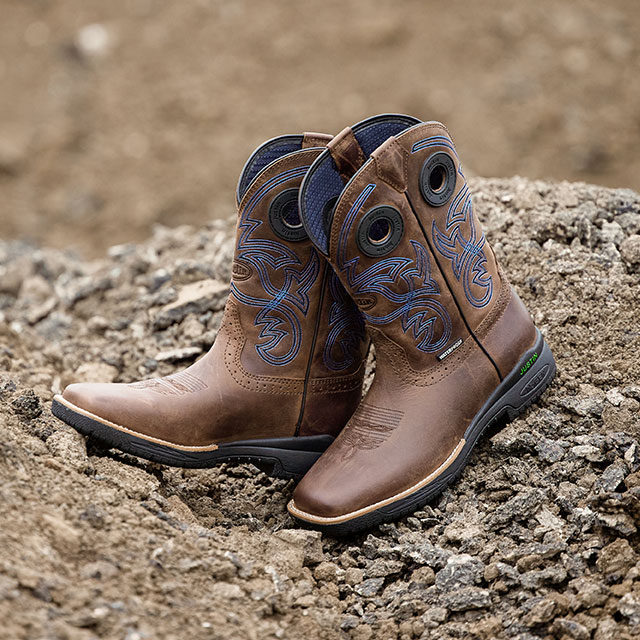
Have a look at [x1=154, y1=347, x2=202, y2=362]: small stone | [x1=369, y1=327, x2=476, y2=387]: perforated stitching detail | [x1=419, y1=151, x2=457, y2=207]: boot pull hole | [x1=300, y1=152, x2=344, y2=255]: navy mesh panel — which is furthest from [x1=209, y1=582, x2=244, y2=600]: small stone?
[x1=154, y1=347, x2=202, y2=362]: small stone

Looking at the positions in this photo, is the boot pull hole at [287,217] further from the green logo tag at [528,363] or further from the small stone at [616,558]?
the small stone at [616,558]

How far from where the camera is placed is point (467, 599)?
6.33 feet

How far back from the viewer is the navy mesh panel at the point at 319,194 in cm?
212

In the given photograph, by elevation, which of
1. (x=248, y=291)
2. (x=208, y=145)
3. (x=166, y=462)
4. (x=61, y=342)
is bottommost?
(x=208, y=145)

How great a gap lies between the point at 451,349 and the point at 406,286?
8.9 inches

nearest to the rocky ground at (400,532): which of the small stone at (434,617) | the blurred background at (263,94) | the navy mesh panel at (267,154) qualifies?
the small stone at (434,617)

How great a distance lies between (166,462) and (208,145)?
5.79m

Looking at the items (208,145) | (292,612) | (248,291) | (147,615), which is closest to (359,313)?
(248,291)

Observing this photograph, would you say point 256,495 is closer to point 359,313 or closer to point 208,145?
point 359,313

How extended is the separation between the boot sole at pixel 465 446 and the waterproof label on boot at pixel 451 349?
167mm

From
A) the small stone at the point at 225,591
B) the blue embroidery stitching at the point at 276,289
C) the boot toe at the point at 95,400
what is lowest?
the small stone at the point at 225,591

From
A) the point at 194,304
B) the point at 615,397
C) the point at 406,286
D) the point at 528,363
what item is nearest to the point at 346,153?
the point at 406,286

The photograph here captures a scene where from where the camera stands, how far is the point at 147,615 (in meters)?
1.67

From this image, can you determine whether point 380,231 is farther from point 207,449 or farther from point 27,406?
point 27,406
